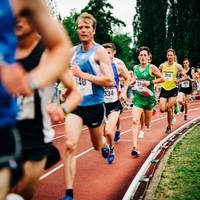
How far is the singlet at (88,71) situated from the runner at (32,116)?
218cm

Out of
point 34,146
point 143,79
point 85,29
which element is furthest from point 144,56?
point 34,146

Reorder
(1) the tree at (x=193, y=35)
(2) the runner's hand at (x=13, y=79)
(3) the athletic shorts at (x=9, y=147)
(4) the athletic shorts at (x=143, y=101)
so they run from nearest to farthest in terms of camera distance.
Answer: (2) the runner's hand at (x=13, y=79)
(3) the athletic shorts at (x=9, y=147)
(4) the athletic shorts at (x=143, y=101)
(1) the tree at (x=193, y=35)

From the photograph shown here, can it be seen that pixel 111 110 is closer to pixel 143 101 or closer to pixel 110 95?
pixel 110 95

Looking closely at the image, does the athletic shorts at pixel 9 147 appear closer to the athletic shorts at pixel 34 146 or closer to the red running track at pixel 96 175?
the athletic shorts at pixel 34 146

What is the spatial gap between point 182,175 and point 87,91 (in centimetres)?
197

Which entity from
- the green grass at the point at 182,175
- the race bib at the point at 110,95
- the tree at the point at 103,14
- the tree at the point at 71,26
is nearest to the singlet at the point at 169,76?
the green grass at the point at 182,175

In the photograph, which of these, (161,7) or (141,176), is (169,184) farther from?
(161,7)

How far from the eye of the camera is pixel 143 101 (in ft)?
30.8

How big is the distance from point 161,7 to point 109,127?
210 ft

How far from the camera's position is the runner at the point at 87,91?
520 centimetres

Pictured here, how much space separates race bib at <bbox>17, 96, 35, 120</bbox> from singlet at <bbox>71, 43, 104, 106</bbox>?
2.36m

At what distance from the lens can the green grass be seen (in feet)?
18.2

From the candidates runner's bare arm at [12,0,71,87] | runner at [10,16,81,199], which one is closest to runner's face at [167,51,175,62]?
runner at [10,16,81,199]

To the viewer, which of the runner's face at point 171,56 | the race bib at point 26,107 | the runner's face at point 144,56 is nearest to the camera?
the race bib at point 26,107
